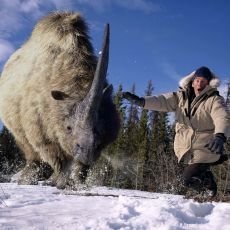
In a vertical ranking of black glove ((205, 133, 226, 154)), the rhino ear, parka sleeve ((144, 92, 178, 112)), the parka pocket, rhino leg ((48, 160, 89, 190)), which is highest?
the rhino ear

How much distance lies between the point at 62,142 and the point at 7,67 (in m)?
3.75

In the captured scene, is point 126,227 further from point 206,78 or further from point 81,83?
point 81,83

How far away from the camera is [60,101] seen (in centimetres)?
869

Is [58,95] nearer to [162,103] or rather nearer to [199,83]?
[162,103]

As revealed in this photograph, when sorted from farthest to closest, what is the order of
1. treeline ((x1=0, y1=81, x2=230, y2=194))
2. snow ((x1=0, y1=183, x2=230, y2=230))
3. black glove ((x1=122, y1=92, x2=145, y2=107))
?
1. treeline ((x1=0, y1=81, x2=230, y2=194))
2. black glove ((x1=122, y1=92, x2=145, y2=107))
3. snow ((x1=0, y1=183, x2=230, y2=230))

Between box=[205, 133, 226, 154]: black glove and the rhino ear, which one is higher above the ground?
the rhino ear

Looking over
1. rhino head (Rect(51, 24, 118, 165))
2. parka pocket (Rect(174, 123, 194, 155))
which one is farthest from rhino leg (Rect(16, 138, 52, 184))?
parka pocket (Rect(174, 123, 194, 155))

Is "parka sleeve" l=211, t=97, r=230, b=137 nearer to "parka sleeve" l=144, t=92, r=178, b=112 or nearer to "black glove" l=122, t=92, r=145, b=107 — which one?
"parka sleeve" l=144, t=92, r=178, b=112

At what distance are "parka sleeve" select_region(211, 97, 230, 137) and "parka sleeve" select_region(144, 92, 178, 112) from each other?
0.76 meters

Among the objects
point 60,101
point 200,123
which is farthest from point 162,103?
point 60,101

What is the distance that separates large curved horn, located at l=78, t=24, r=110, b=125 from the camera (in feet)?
25.4

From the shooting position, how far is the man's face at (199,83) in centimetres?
675

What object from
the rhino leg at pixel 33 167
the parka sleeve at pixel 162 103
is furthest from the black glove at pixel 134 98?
the rhino leg at pixel 33 167

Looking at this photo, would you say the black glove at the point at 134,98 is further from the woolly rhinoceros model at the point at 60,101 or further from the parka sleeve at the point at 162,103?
the woolly rhinoceros model at the point at 60,101
